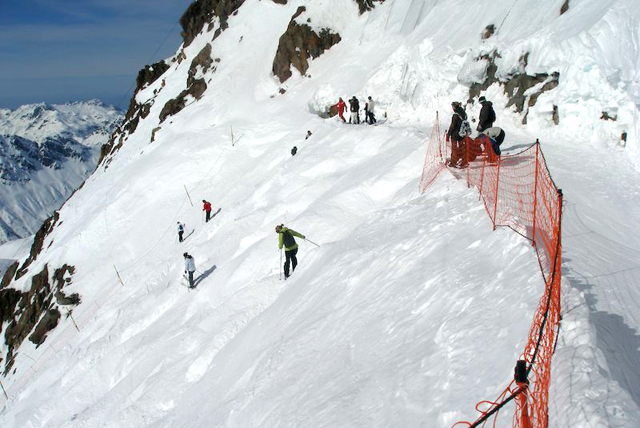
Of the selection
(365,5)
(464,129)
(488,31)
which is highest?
(365,5)

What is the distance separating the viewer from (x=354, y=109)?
23125mm

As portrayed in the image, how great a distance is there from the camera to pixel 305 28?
37344 millimetres

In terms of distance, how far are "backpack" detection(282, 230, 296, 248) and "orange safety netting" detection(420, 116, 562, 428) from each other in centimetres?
394

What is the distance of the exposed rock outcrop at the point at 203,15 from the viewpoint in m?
50.6

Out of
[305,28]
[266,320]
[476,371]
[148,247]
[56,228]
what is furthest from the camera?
[56,228]

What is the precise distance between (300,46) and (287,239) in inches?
1134

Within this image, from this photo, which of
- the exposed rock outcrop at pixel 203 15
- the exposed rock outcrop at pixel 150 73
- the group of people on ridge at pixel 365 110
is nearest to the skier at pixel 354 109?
the group of people on ridge at pixel 365 110

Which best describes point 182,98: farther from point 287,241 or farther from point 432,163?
point 287,241

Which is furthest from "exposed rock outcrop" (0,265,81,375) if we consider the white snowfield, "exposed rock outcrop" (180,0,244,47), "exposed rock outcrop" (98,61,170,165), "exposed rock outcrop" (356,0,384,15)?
"exposed rock outcrop" (180,0,244,47)

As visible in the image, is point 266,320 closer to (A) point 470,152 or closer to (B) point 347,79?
(A) point 470,152

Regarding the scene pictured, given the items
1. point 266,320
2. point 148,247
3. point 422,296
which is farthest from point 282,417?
point 148,247

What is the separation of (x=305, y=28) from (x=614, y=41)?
89.4ft

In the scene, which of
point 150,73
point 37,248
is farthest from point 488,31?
point 150,73

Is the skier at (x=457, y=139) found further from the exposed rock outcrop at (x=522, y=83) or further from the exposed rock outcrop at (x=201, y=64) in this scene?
the exposed rock outcrop at (x=201, y=64)
